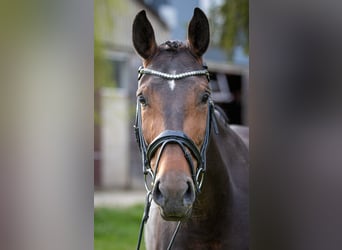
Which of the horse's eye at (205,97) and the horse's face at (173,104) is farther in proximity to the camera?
the horse's eye at (205,97)

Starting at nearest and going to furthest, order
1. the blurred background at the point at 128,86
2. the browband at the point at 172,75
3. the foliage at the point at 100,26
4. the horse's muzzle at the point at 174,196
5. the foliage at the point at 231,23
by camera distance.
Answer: the horse's muzzle at the point at 174,196, the browband at the point at 172,75, the foliage at the point at 100,26, the foliage at the point at 231,23, the blurred background at the point at 128,86

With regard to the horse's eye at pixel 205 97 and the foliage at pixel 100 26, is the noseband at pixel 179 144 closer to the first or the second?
the horse's eye at pixel 205 97

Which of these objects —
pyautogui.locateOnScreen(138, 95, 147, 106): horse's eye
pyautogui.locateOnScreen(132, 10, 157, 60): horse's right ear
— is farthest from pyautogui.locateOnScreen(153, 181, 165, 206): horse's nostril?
pyautogui.locateOnScreen(132, 10, 157, 60): horse's right ear

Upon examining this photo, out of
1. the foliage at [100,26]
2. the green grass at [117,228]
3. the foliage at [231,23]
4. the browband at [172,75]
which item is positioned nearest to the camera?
the browband at [172,75]

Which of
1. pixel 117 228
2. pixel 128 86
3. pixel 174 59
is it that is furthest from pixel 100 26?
pixel 174 59

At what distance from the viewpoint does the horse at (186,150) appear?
1.82 m

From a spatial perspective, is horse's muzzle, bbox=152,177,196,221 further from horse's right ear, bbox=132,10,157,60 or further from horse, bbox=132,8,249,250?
horse's right ear, bbox=132,10,157,60

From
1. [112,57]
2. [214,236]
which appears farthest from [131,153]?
[214,236]

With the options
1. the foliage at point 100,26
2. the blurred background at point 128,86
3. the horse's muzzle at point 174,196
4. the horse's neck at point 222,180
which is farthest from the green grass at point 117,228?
the horse's muzzle at point 174,196
